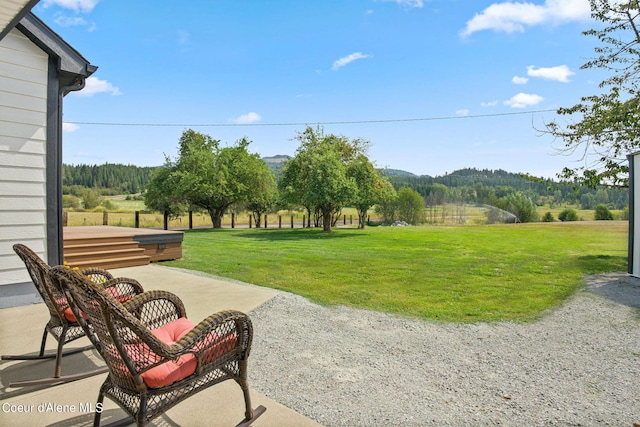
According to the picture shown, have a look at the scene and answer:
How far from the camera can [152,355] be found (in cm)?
181

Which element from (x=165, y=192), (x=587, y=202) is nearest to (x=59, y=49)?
(x=165, y=192)

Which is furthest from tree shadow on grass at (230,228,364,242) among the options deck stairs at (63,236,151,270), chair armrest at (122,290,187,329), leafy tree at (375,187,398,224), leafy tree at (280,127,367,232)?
leafy tree at (375,187,398,224)

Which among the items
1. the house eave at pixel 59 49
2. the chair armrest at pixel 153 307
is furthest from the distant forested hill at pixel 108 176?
the chair armrest at pixel 153 307

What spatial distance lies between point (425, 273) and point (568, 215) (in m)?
26.2

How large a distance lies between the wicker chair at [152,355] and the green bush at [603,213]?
30378mm

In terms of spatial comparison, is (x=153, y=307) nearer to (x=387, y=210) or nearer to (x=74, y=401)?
(x=74, y=401)

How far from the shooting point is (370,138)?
25203 mm

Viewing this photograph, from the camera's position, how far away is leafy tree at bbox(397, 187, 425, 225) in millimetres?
30219

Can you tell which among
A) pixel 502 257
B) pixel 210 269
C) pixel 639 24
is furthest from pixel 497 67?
pixel 210 269

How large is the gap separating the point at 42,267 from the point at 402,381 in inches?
103

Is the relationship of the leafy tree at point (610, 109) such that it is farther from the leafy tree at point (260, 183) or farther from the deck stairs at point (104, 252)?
the leafy tree at point (260, 183)

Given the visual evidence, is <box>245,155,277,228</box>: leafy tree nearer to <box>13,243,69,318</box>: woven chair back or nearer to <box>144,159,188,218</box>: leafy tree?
<box>144,159,188,218</box>: leafy tree

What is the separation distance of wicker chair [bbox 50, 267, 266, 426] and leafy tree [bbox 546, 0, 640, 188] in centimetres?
970

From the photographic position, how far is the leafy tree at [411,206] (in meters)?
30.2
